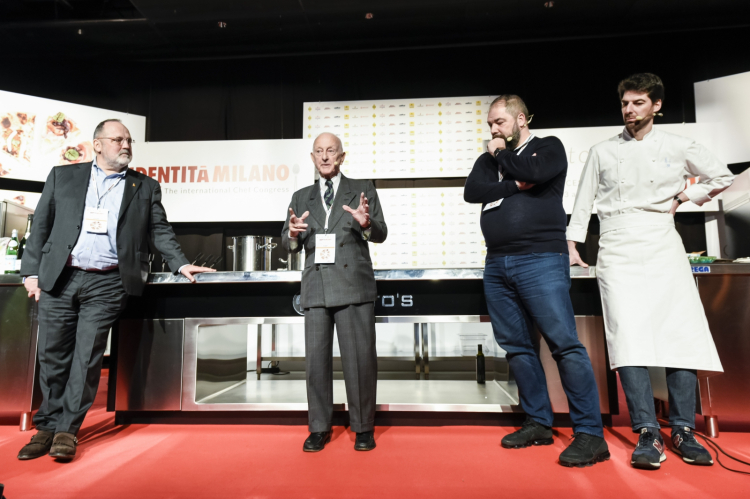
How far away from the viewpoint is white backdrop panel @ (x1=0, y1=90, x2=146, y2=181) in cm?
351

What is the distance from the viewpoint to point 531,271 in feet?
5.90

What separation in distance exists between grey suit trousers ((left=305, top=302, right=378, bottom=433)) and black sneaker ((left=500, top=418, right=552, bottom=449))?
60cm

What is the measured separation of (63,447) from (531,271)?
206 centimetres

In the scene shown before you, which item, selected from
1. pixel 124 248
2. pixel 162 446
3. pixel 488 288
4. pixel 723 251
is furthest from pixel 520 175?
pixel 723 251

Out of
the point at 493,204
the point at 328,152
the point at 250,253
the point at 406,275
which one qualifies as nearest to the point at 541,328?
the point at 493,204

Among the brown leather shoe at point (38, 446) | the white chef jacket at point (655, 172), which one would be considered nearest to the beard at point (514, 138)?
the white chef jacket at point (655, 172)

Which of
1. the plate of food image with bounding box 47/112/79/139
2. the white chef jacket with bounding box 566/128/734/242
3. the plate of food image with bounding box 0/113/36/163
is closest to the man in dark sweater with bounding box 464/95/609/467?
the white chef jacket with bounding box 566/128/734/242

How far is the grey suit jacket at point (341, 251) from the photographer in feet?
6.43

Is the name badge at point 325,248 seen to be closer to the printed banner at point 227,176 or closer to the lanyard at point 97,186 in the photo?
the lanyard at point 97,186

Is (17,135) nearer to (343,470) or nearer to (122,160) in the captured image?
(122,160)

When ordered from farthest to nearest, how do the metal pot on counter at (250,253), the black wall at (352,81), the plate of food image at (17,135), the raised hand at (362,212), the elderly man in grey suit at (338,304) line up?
the black wall at (352,81) < the plate of food image at (17,135) < the metal pot on counter at (250,253) < the elderly man in grey suit at (338,304) < the raised hand at (362,212)

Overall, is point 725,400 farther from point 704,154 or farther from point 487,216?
point 487,216

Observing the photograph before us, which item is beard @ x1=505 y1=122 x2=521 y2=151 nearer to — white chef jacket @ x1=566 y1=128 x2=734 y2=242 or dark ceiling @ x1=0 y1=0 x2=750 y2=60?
white chef jacket @ x1=566 y1=128 x2=734 y2=242

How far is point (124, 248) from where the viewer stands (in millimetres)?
2047
